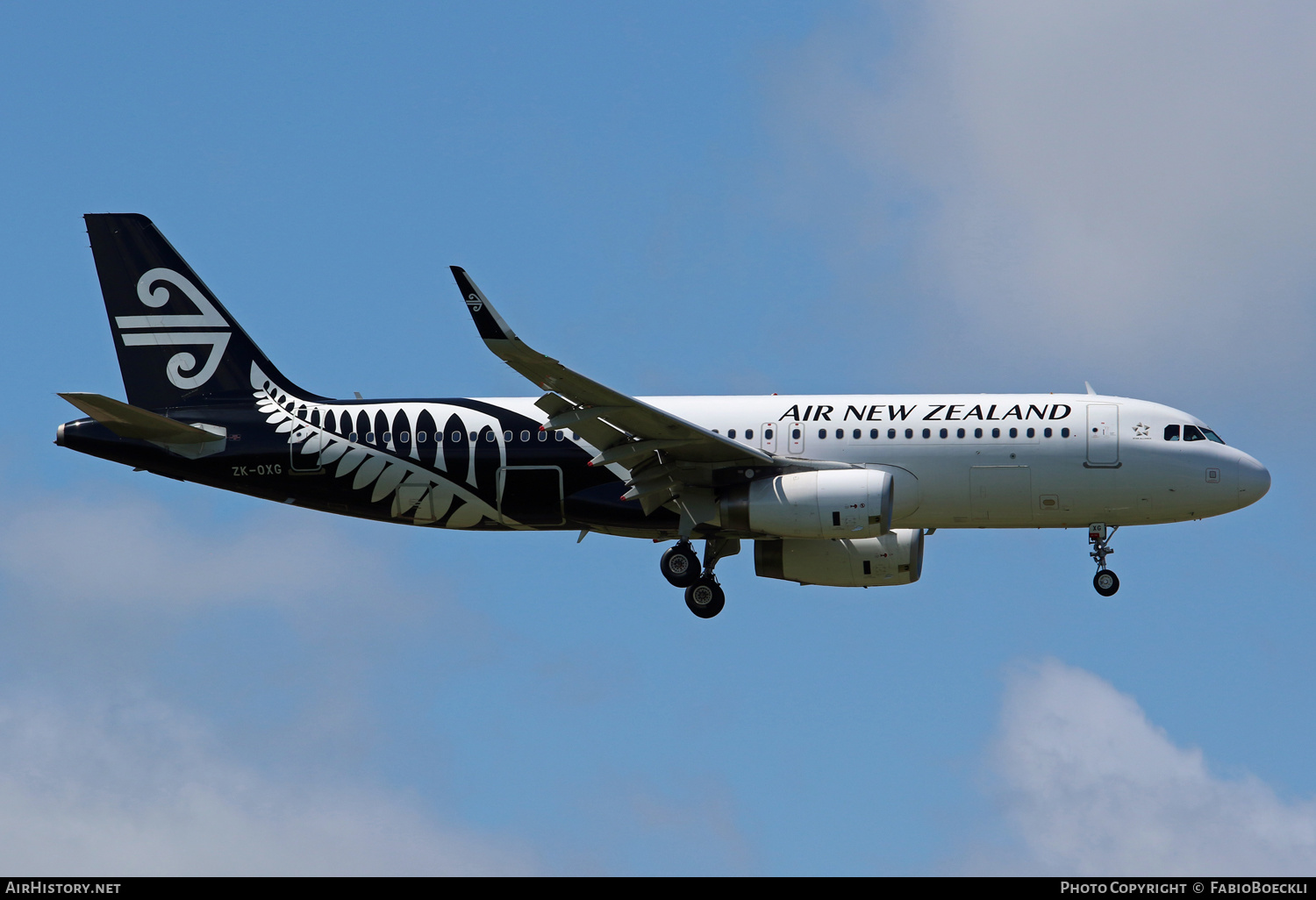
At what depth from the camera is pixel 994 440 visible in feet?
132

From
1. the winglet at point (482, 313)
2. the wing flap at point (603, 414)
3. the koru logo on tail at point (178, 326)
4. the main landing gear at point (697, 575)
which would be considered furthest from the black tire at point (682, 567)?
the koru logo on tail at point (178, 326)

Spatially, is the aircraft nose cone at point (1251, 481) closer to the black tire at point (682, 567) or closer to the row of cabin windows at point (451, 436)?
the black tire at point (682, 567)

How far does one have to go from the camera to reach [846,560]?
44.2 metres

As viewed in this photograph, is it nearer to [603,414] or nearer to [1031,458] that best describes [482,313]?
[603,414]

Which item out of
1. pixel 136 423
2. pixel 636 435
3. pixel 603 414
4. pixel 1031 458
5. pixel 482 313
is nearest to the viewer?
pixel 482 313

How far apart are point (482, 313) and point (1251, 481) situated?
19.1m

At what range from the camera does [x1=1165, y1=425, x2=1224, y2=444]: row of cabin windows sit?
4069 centimetres

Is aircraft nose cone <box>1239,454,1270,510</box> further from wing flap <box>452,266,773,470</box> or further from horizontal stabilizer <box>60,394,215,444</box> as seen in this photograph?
horizontal stabilizer <box>60,394,215,444</box>

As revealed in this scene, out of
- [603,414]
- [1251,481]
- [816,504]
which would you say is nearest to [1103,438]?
[1251,481]

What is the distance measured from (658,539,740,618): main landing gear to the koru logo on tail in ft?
43.3
